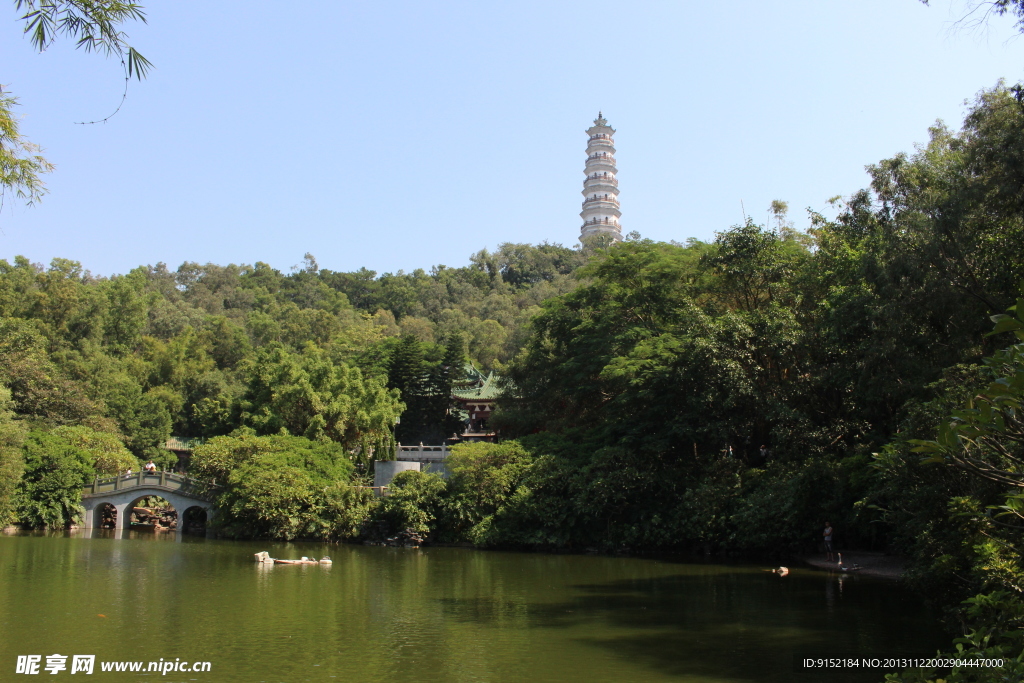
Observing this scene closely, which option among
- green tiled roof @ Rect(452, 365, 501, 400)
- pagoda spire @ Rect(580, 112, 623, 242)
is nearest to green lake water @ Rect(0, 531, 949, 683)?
green tiled roof @ Rect(452, 365, 501, 400)

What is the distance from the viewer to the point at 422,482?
1803 cm

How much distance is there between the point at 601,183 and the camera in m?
57.6

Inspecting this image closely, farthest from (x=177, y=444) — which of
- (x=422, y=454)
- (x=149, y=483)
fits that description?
(x=422, y=454)

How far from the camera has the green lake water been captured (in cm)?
754

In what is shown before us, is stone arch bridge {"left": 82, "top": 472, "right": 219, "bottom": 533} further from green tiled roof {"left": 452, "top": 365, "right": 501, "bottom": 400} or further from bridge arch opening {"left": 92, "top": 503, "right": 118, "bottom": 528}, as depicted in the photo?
green tiled roof {"left": 452, "top": 365, "right": 501, "bottom": 400}

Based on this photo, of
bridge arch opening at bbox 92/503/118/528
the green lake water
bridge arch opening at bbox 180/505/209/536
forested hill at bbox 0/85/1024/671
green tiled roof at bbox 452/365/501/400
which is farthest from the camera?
green tiled roof at bbox 452/365/501/400

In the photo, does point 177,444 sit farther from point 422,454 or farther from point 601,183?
point 601,183

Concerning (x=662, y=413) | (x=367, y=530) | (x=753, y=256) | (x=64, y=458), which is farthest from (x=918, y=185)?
(x=64, y=458)

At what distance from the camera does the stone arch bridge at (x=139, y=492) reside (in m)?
20.8

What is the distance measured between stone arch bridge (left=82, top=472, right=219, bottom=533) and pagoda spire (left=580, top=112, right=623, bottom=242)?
40743 mm

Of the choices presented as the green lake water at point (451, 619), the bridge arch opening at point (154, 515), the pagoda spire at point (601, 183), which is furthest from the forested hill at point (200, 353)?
the green lake water at point (451, 619)

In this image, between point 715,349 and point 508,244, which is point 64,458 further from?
point 508,244

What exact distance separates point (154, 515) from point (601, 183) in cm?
4102

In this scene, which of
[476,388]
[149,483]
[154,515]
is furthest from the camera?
[476,388]
